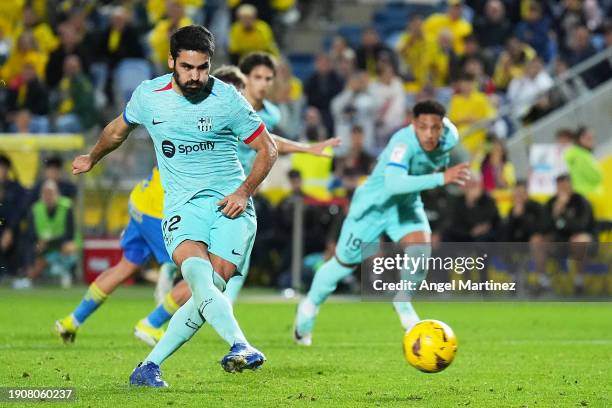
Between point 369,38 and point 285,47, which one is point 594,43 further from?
point 285,47

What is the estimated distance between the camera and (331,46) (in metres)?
25.6

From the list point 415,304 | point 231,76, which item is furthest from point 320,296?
point 415,304

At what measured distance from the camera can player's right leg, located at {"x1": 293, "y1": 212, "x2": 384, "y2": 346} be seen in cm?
1223

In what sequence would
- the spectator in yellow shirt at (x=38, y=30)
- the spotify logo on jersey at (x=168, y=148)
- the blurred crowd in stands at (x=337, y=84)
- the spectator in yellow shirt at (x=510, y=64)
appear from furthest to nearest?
the spectator in yellow shirt at (x=38, y=30), the spectator in yellow shirt at (x=510, y=64), the blurred crowd in stands at (x=337, y=84), the spotify logo on jersey at (x=168, y=148)

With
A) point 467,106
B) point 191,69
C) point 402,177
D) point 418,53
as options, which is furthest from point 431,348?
point 418,53

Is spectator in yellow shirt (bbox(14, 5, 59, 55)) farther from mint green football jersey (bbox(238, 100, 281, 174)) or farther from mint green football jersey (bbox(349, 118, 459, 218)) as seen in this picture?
mint green football jersey (bbox(349, 118, 459, 218))

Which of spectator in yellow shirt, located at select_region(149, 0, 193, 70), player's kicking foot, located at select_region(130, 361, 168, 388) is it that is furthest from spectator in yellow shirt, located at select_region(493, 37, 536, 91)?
player's kicking foot, located at select_region(130, 361, 168, 388)

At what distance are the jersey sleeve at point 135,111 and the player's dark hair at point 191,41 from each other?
0.42 meters

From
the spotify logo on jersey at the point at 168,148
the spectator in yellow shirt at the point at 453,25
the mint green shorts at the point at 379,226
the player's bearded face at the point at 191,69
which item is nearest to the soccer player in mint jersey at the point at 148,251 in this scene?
the mint green shorts at the point at 379,226

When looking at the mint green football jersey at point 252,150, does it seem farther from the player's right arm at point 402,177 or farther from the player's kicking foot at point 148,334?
the player's kicking foot at point 148,334

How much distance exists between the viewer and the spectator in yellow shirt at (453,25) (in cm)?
2364

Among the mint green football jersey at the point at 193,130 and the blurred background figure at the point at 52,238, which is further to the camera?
the blurred background figure at the point at 52,238

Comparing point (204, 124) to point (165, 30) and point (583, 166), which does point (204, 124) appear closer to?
point (583, 166)

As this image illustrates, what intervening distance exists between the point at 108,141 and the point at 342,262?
3993 mm
